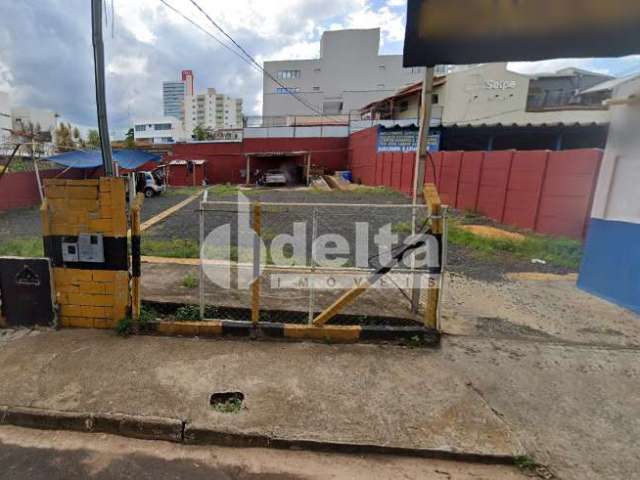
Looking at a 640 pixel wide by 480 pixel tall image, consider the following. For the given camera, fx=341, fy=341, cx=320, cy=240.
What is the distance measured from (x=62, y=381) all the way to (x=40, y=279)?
4.42ft

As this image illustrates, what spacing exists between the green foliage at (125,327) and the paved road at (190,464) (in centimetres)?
126

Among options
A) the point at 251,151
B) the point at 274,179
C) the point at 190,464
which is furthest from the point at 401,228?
the point at 251,151

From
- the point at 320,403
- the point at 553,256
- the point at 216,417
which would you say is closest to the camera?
the point at 216,417

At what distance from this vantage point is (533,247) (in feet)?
26.0

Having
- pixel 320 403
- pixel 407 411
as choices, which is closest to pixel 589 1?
pixel 407 411

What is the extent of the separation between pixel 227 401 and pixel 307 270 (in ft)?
10.6

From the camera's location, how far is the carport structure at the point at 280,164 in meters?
28.7

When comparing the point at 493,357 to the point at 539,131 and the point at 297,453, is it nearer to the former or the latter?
the point at 297,453

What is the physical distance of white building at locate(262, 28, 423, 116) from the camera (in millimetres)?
50594

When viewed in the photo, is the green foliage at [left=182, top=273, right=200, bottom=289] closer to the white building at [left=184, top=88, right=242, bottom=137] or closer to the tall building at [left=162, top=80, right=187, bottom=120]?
the white building at [left=184, top=88, right=242, bottom=137]

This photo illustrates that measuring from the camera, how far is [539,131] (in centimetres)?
2072

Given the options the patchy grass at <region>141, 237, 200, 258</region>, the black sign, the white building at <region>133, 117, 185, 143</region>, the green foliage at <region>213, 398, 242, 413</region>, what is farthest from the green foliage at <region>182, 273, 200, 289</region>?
the white building at <region>133, 117, 185, 143</region>

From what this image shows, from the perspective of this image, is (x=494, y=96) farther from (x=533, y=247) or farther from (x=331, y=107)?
(x=331, y=107)

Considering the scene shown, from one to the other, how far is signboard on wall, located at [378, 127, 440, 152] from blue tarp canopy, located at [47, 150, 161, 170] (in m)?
14.5
